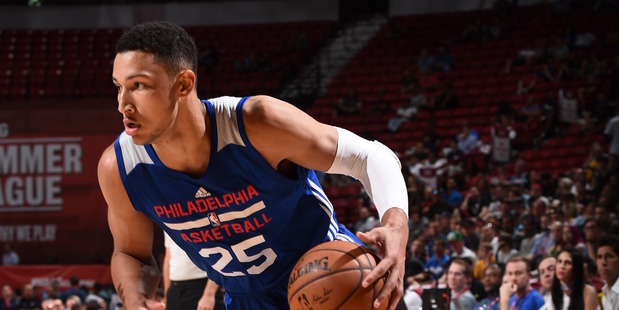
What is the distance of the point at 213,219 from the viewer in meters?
2.92

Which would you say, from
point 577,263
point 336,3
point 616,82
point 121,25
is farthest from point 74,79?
point 577,263

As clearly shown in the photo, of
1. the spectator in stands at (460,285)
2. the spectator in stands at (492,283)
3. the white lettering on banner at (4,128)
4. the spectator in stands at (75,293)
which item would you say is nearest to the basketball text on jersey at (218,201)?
the spectator in stands at (460,285)

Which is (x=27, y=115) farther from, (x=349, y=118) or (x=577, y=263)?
(x=577, y=263)

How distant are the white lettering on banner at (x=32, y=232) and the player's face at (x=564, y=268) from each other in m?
9.26

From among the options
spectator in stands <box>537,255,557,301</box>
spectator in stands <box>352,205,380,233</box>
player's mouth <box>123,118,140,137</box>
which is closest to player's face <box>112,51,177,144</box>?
player's mouth <box>123,118,140,137</box>

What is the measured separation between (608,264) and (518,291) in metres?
0.69

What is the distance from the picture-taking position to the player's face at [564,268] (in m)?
5.75

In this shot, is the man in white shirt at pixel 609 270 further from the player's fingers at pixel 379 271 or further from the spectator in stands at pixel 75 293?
the spectator in stands at pixel 75 293

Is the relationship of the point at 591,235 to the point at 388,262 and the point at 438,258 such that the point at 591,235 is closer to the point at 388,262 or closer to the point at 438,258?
the point at 438,258

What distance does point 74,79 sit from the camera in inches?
719

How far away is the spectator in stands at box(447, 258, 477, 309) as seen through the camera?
683cm

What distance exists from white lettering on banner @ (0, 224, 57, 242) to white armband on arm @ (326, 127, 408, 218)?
11081 mm

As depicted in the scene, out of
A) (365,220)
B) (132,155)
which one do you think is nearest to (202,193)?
(132,155)

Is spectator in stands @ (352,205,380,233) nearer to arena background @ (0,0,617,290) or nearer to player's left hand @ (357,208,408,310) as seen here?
Result: arena background @ (0,0,617,290)
